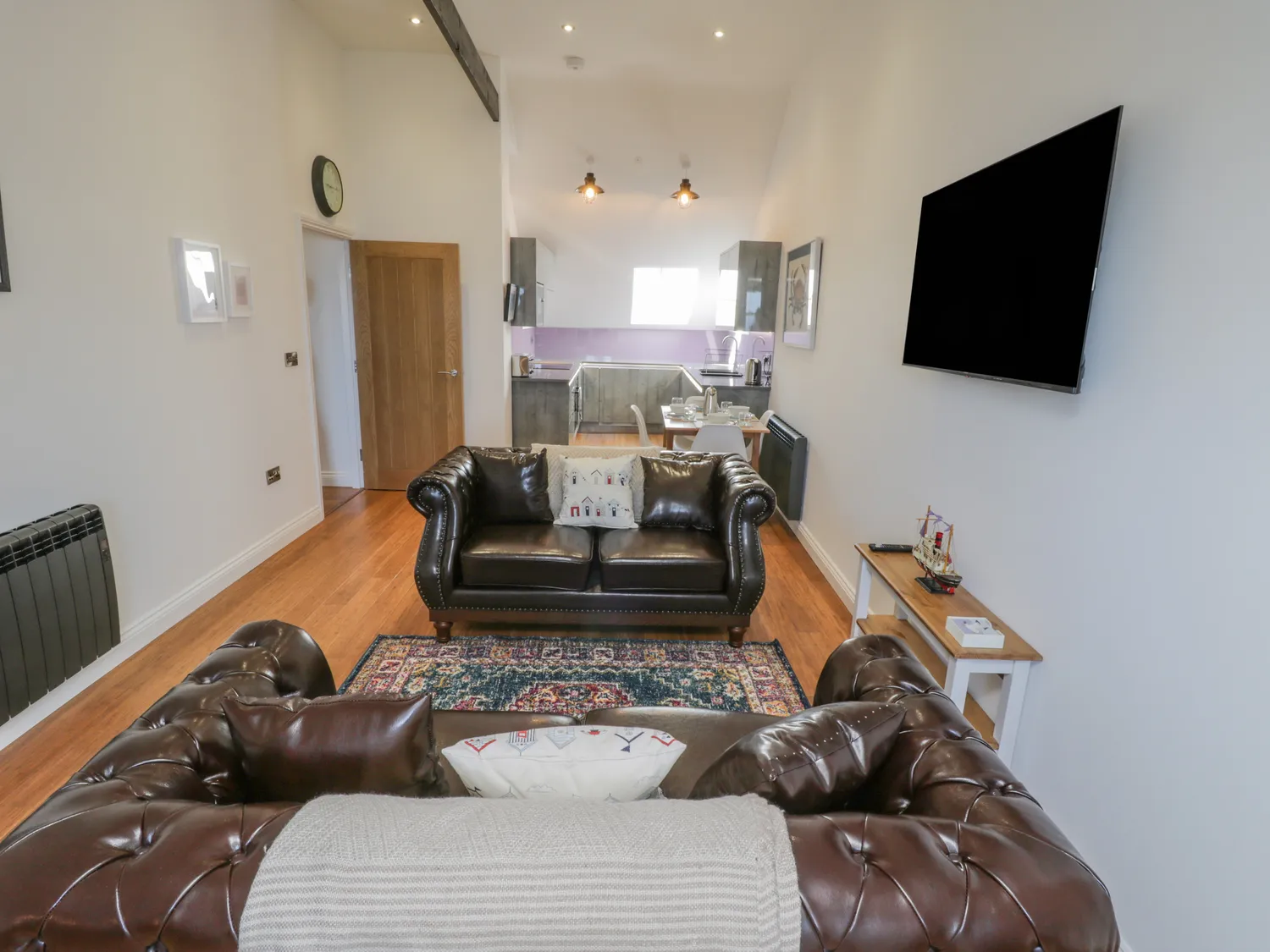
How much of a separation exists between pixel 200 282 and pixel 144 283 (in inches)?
15.9

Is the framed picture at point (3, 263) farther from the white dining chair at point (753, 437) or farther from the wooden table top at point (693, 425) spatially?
the white dining chair at point (753, 437)

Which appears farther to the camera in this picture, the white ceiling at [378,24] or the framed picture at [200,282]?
the white ceiling at [378,24]

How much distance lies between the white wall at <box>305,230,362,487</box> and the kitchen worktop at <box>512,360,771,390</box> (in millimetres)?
1493

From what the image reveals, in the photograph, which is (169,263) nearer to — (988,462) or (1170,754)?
(988,462)

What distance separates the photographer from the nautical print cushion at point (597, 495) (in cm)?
343

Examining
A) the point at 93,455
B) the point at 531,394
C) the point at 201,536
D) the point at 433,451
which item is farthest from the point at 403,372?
the point at 93,455

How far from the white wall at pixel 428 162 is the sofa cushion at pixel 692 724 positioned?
4434 mm

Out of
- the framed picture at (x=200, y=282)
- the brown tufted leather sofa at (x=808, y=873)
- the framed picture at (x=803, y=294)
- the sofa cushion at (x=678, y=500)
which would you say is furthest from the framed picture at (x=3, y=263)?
the framed picture at (x=803, y=294)

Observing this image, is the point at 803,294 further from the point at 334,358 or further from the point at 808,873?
the point at 808,873

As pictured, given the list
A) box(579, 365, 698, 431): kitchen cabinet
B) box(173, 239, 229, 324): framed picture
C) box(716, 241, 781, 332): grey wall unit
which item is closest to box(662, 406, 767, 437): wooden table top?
box(716, 241, 781, 332): grey wall unit

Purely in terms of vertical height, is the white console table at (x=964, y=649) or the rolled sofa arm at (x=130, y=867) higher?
the rolled sofa arm at (x=130, y=867)

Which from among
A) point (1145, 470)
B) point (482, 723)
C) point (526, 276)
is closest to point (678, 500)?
point (482, 723)

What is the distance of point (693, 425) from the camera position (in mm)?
5059

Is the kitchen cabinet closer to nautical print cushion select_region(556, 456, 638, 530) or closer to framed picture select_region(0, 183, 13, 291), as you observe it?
nautical print cushion select_region(556, 456, 638, 530)
